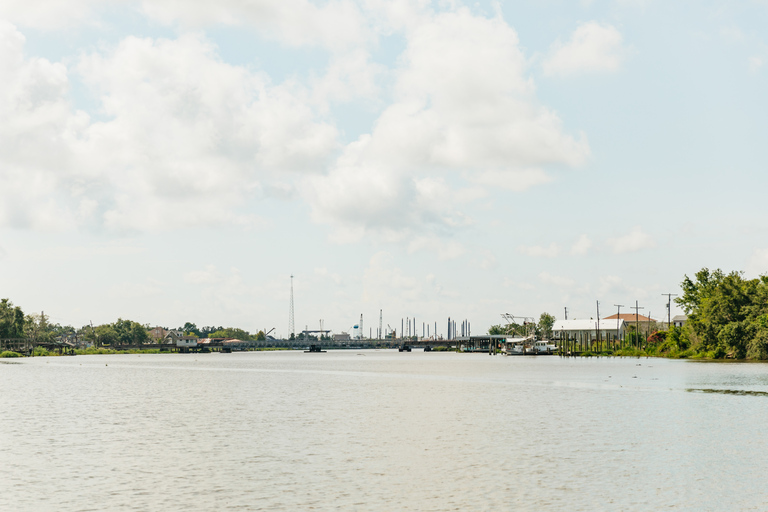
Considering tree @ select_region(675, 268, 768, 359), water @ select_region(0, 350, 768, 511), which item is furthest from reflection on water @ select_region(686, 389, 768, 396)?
tree @ select_region(675, 268, 768, 359)

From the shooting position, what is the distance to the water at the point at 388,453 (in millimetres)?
21328

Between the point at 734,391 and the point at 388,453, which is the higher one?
the point at 388,453

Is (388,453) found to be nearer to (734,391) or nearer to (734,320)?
(734,391)

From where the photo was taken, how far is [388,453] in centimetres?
2970

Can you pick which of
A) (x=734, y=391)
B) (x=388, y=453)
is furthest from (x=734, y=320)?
(x=388, y=453)

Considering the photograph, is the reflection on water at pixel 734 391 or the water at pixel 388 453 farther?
the reflection on water at pixel 734 391

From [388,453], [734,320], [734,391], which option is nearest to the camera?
[388,453]

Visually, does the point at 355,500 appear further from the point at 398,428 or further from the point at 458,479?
the point at 398,428

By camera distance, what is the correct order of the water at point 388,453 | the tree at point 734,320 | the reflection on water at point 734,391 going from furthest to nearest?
the tree at point 734,320
the reflection on water at point 734,391
the water at point 388,453

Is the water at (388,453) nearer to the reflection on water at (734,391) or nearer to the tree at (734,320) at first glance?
the reflection on water at (734,391)

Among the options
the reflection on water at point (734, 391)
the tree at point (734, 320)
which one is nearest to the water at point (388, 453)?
the reflection on water at point (734, 391)

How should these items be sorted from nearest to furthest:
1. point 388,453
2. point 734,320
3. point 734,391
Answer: point 388,453 → point 734,391 → point 734,320

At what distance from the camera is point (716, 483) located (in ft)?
75.5

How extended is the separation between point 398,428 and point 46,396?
35624mm
